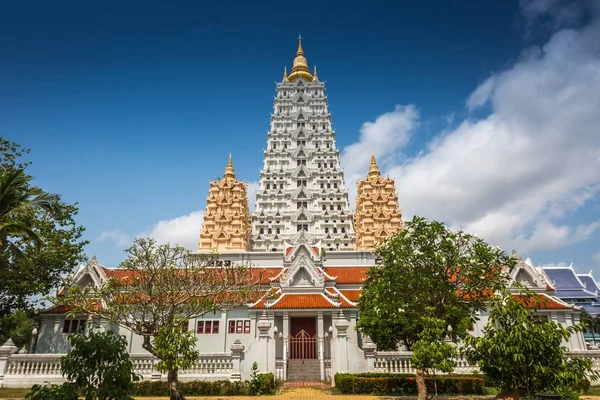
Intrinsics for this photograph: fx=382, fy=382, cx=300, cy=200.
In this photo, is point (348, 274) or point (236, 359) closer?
point (236, 359)

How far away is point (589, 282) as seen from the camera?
58969mm

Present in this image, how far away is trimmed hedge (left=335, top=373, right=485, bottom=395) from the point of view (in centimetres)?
1805

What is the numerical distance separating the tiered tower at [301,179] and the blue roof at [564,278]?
3001cm

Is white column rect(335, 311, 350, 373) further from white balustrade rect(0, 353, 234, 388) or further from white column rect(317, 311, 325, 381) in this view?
white balustrade rect(0, 353, 234, 388)

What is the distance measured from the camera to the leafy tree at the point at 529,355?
10.6 m

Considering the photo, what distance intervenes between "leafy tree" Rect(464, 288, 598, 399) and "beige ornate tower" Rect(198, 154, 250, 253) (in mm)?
47690

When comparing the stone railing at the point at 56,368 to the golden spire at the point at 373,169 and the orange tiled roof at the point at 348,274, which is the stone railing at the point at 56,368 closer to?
the orange tiled roof at the point at 348,274

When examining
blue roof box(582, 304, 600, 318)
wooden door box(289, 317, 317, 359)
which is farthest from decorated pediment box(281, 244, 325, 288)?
blue roof box(582, 304, 600, 318)

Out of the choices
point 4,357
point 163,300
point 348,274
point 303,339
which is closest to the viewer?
point 163,300

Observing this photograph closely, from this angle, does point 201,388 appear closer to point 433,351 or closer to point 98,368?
point 98,368

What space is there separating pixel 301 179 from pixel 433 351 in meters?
50.1

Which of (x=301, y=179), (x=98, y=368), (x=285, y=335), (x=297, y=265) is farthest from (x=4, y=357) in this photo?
(x=301, y=179)

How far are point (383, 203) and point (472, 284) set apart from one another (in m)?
43.7

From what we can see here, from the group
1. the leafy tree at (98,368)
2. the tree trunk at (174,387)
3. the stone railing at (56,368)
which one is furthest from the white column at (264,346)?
the leafy tree at (98,368)
